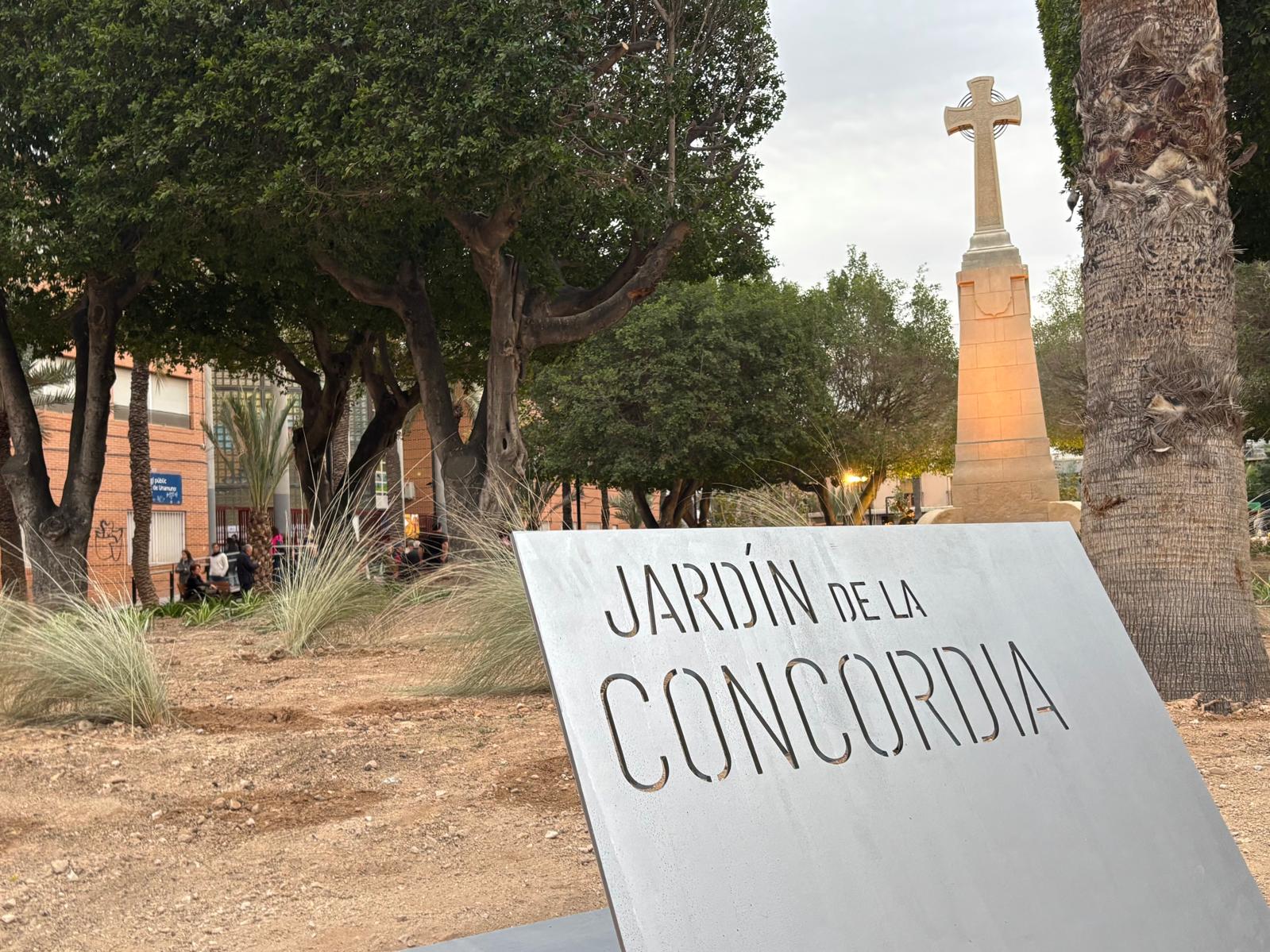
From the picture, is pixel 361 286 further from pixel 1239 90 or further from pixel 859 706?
pixel 859 706

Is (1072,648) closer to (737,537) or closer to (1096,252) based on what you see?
(737,537)

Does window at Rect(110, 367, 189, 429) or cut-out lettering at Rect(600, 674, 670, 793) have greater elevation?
window at Rect(110, 367, 189, 429)

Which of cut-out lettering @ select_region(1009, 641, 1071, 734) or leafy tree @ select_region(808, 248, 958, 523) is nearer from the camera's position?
cut-out lettering @ select_region(1009, 641, 1071, 734)

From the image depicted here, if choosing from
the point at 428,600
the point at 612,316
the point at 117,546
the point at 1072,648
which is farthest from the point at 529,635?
the point at 117,546

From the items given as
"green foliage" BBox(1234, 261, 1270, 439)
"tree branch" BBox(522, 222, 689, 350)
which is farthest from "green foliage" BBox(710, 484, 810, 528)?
"green foliage" BBox(1234, 261, 1270, 439)

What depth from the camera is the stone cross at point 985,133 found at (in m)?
16.7

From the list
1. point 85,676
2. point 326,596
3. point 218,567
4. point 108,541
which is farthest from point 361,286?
point 108,541

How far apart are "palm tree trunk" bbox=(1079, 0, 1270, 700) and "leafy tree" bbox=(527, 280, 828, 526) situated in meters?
22.4

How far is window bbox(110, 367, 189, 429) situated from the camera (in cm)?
3316

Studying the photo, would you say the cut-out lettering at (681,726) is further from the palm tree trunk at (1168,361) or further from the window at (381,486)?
the window at (381,486)

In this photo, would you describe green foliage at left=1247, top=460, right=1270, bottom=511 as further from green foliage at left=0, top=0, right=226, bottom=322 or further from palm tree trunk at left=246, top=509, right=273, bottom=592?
green foliage at left=0, top=0, right=226, bottom=322

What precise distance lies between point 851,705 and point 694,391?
2742 cm

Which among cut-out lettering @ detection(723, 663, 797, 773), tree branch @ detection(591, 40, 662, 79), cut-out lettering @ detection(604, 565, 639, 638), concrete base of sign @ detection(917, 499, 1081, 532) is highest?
tree branch @ detection(591, 40, 662, 79)

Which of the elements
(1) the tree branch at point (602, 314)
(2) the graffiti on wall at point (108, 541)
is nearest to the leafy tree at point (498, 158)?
(1) the tree branch at point (602, 314)
